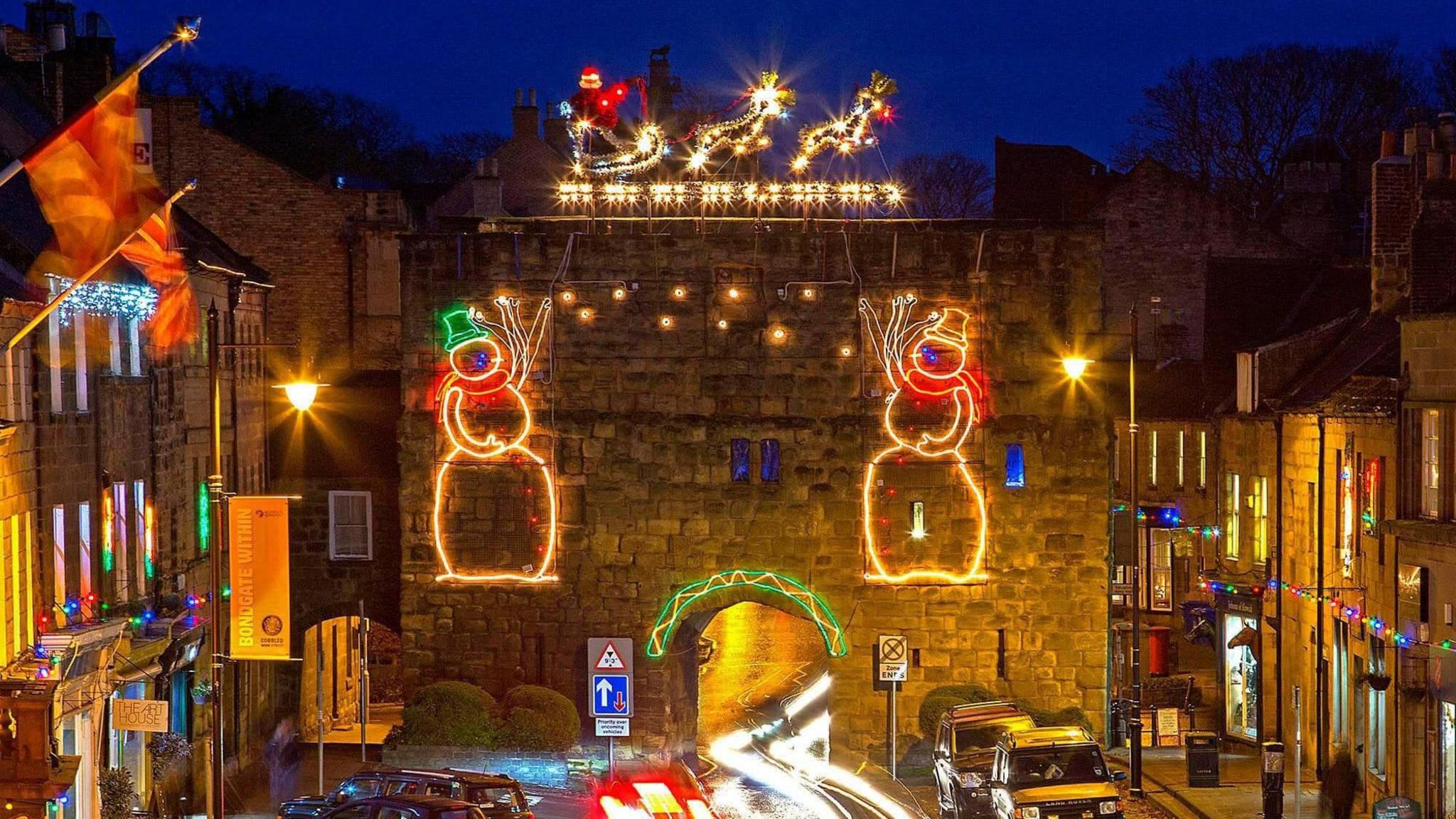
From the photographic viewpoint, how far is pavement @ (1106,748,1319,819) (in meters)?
Result: 30.7

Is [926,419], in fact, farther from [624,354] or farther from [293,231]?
[293,231]

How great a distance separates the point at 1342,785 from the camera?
96.2 ft

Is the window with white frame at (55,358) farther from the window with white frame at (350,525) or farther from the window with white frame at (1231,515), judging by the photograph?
the window with white frame at (1231,515)

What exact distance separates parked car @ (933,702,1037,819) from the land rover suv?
1.57ft

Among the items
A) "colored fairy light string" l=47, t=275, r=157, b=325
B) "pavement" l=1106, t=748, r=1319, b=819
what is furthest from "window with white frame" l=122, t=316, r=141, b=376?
"pavement" l=1106, t=748, r=1319, b=819

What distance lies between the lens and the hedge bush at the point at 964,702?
34.3 metres

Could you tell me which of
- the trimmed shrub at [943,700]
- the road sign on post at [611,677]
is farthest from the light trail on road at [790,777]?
the road sign on post at [611,677]

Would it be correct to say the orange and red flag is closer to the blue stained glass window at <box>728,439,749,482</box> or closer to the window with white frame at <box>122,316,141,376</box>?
the window with white frame at <box>122,316,141,376</box>

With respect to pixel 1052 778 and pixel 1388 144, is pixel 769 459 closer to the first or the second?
pixel 1052 778

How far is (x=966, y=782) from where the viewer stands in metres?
28.4

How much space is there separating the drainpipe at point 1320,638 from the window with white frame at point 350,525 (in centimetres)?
1818

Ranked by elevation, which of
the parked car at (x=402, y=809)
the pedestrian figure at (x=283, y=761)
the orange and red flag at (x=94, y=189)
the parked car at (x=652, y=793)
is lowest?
the pedestrian figure at (x=283, y=761)

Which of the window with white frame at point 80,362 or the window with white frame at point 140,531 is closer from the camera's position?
the window with white frame at point 80,362

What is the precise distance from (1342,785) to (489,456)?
1594 centimetres
